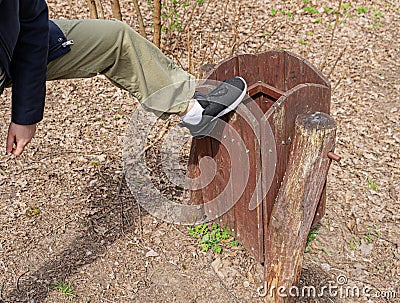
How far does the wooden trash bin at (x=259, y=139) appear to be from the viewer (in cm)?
237

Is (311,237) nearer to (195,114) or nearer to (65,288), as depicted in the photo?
(195,114)

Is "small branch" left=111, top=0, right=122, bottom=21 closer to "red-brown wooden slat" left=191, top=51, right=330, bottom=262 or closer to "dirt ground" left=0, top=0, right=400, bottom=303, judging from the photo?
"dirt ground" left=0, top=0, right=400, bottom=303

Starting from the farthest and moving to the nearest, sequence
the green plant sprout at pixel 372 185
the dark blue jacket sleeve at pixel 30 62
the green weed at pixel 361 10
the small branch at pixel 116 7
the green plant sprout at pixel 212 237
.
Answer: the green weed at pixel 361 10, the small branch at pixel 116 7, the green plant sprout at pixel 372 185, the green plant sprout at pixel 212 237, the dark blue jacket sleeve at pixel 30 62

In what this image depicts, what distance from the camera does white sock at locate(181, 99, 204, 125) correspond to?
2.53 meters

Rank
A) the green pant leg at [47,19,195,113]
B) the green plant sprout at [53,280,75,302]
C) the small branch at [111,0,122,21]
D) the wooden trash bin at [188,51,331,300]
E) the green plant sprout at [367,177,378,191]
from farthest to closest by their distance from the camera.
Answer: the small branch at [111,0,122,21] → the green plant sprout at [367,177,378,191] → the green plant sprout at [53,280,75,302] → the wooden trash bin at [188,51,331,300] → the green pant leg at [47,19,195,113]

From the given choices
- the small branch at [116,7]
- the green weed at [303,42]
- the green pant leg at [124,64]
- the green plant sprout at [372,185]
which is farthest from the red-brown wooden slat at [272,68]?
the green weed at [303,42]

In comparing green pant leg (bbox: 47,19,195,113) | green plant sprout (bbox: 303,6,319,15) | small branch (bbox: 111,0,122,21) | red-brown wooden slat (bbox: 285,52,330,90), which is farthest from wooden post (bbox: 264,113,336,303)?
green plant sprout (bbox: 303,6,319,15)

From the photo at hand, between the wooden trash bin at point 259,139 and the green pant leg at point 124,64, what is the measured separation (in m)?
0.23

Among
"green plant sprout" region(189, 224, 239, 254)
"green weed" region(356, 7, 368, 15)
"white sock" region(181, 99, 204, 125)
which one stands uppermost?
"white sock" region(181, 99, 204, 125)

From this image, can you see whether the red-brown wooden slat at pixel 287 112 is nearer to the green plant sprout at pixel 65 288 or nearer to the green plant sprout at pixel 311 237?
the green plant sprout at pixel 311 237

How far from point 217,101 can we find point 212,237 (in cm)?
→ 89

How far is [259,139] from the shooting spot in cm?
234

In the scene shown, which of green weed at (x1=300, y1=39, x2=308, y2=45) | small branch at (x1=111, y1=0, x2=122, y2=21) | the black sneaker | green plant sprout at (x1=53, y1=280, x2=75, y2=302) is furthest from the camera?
green weed at (x1=300, y1=39, x2=308, y2=45)

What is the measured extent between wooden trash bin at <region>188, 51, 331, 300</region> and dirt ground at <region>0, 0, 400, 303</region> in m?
0.28
